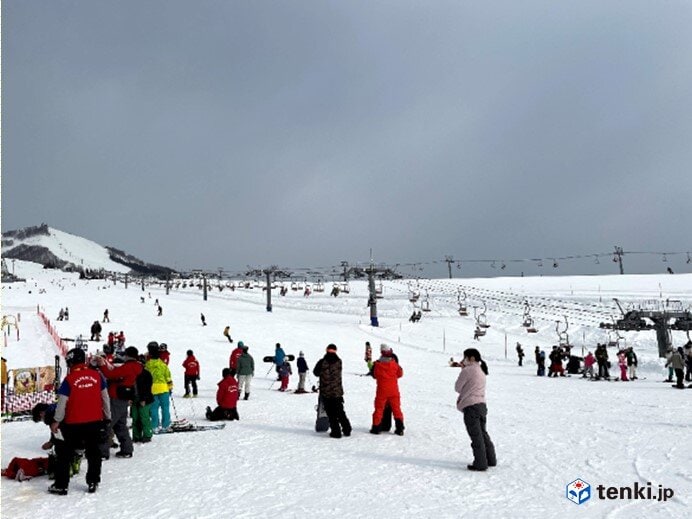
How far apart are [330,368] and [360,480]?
2.98 m

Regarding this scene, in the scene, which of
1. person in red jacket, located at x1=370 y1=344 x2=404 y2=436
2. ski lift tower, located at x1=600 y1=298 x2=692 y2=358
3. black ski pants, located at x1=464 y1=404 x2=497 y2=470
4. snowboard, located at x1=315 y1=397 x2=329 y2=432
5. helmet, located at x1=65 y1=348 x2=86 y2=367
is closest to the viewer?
helmet, located at x1=65 y1=348 x2=86 y2=367

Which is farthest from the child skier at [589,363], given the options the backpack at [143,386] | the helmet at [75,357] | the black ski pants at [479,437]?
the helmet at [75,357]

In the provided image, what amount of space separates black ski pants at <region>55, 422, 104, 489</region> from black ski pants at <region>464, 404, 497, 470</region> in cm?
488

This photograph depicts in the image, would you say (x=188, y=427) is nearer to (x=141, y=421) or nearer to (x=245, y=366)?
(x=141, y=421)

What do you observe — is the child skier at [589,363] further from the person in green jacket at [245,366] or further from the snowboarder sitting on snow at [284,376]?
the person in green jacket at [245,366]

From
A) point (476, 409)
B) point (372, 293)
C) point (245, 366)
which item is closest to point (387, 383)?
point (476, 409)

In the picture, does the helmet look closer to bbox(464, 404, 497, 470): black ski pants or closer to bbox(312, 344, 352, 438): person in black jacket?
bbox(312, 344, 352, 438): person in black jacket

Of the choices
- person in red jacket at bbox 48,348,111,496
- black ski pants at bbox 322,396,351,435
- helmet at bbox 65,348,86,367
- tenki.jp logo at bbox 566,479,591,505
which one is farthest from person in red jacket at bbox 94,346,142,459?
tenki.jp logo at bbox 566,479,591,505

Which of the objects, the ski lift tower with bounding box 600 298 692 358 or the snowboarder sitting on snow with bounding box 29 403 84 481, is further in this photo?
the ski lift tower with bounding box 600 298 692 358

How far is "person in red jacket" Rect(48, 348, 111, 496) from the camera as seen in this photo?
6.54 meters

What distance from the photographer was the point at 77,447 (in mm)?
6609

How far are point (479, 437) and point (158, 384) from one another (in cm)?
609

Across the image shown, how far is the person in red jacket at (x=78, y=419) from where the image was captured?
654 centimetres

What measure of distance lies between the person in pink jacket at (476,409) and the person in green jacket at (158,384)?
5547 millimetres
